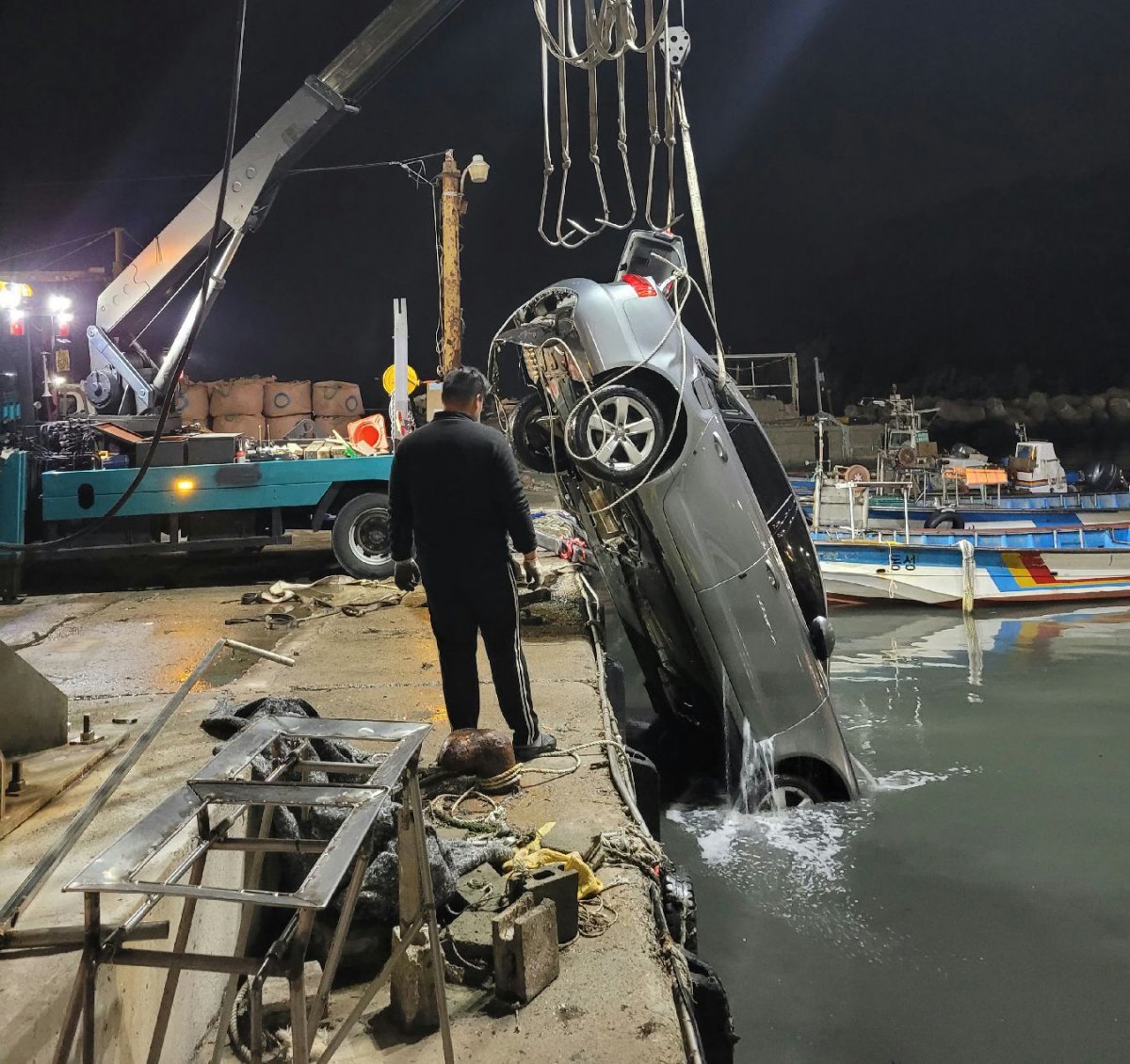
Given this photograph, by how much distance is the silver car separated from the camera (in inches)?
200

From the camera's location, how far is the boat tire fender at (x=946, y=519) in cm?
1986

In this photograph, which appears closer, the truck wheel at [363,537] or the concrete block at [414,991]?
the concrete block at [414,991]

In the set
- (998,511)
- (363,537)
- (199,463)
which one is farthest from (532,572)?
(998,511)

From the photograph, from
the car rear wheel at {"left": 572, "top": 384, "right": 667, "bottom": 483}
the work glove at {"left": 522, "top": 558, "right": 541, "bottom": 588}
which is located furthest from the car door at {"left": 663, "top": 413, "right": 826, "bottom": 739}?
the work glove at {"left": 522, "top": 558, "right": 541, "bottom": 588}

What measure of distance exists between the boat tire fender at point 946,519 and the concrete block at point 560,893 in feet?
63.4

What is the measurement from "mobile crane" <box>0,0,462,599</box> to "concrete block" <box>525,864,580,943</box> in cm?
702

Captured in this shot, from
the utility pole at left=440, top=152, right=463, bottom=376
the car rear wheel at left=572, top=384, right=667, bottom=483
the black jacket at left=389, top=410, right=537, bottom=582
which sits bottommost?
the black jacket at left=389, top=410, right=537, bottom=582

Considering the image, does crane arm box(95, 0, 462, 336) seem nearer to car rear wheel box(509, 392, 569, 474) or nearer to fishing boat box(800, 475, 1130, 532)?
car rear wheel box(509, 392, 569, 474)

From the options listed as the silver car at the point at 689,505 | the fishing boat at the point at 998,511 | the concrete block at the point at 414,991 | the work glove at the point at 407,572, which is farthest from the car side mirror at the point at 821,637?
the fishing boat at the point at 998,511

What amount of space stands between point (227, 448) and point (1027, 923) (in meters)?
8.10

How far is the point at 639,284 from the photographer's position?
5.32m

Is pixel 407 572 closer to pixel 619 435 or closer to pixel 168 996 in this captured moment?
pixel 619 435

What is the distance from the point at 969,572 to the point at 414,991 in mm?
15686

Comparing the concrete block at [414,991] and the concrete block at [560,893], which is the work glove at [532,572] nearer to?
the concrete block at [560,893]
